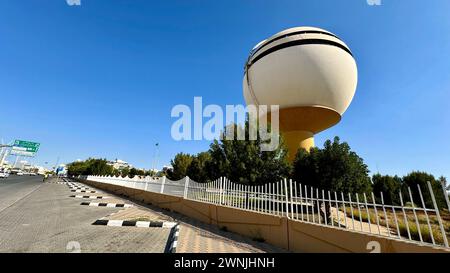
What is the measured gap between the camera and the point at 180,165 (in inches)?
1234

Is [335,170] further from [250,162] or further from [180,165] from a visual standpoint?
[180,165]

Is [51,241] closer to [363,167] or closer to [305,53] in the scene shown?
[363,167]

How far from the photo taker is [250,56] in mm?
18984

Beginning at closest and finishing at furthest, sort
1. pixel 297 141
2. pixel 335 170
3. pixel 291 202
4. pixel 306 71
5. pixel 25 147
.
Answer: pixel 291 202 → pixel 335 170 → pixel 306 71 → pixel 297 141 → pixel 25 147

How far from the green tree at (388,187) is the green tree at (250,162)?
1482 cm

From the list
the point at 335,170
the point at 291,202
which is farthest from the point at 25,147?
the point at 291,202

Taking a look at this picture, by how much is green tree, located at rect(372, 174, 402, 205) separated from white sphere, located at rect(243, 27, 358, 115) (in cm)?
→ 1172

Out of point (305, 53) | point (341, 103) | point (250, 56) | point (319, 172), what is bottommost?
point (319, 172)

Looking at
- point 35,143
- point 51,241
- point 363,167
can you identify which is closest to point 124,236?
point 51,241

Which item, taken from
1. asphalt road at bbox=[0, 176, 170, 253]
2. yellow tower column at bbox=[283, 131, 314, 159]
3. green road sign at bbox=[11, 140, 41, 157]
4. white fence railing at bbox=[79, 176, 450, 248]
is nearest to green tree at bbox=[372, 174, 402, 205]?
yellow tower column at bbox=[283, 131, 314, 159]

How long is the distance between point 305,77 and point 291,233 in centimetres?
1243

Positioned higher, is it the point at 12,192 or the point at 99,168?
the point at 99,168

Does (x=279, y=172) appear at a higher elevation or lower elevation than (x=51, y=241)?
higher
